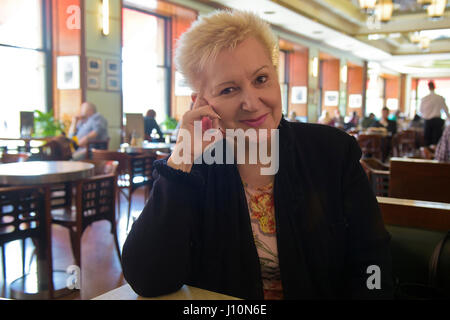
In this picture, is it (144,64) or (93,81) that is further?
(144,64)

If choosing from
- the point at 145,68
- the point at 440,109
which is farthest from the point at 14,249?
the point at 440,109

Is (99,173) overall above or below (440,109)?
below

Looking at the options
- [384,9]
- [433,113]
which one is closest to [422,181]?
[384,9]

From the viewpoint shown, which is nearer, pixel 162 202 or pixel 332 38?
pixel 162 202

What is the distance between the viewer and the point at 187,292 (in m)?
0.93

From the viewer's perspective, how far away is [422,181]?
226 cm

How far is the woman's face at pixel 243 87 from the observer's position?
1.12 metres

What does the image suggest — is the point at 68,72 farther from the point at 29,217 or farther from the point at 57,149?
the point at 29,217

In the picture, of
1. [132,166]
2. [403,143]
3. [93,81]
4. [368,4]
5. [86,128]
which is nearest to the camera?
[132,166]

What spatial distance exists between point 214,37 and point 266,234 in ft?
1.86

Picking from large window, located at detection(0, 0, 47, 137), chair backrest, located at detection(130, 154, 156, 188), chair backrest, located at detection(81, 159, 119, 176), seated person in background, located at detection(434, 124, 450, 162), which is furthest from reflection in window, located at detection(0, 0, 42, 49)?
seated person in background, located at detection(434, 124, 450, 162)

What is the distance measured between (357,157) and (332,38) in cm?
1313

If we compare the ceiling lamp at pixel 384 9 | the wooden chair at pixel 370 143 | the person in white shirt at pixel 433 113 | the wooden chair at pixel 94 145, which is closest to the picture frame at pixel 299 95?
the person in white shirt at pixel 433 113
